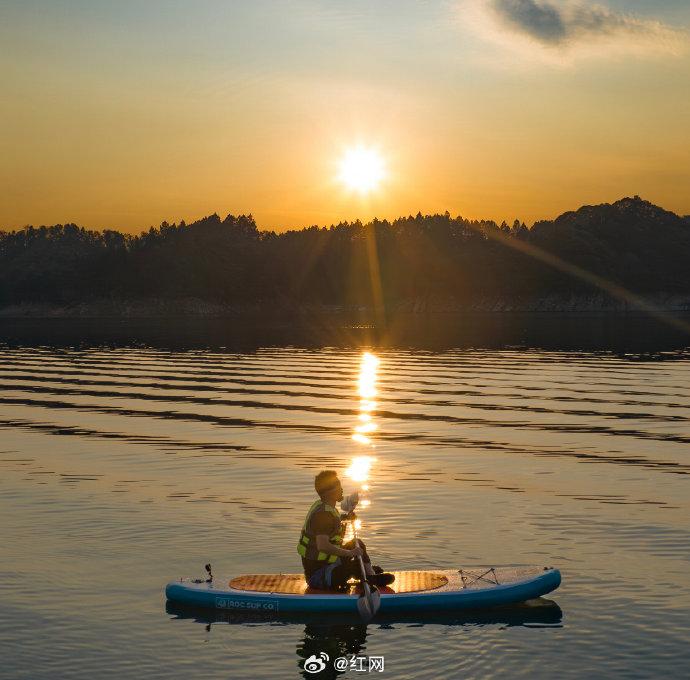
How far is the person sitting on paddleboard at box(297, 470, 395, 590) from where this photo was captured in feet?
65.4

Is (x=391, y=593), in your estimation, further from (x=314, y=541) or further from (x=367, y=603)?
(x=314, y=541)

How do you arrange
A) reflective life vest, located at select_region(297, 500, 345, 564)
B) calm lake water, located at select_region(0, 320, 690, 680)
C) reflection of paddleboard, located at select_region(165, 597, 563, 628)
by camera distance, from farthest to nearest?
reflective life vest, located at select_region(297, 500, 345, 564) < reflection of paddleboard, located at select_region(165, 597, 563, 628) < calm lake water, located at select_region(0, 320, 690, 680)

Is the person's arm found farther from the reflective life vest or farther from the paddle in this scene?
the paddle

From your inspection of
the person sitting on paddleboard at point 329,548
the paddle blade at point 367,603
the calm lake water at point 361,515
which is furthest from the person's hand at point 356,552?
the calm lake water at point 361,515

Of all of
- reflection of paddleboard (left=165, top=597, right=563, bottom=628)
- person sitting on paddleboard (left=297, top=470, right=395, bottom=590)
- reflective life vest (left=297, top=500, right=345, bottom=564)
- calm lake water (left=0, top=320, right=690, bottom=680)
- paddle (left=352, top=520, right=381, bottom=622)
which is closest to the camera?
calm lake water (left=0, top=320, right=690, bottom=680)

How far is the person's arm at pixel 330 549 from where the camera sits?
19938 millimetres

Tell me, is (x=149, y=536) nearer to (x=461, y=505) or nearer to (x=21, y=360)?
(x=461, y=505)

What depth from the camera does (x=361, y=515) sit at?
2867cm

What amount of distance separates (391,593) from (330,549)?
1.41 m

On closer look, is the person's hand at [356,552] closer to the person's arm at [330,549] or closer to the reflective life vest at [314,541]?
the person's arm at [330,549]

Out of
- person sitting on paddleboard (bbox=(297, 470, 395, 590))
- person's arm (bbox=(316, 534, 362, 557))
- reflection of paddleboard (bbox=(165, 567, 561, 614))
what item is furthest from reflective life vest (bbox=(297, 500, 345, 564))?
reflection of paddleboard (bbox=(165, 567, 561, 614))

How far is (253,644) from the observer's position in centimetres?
1877

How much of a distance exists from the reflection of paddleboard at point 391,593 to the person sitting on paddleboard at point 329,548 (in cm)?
24

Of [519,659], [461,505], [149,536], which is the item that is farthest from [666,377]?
[519,659]
